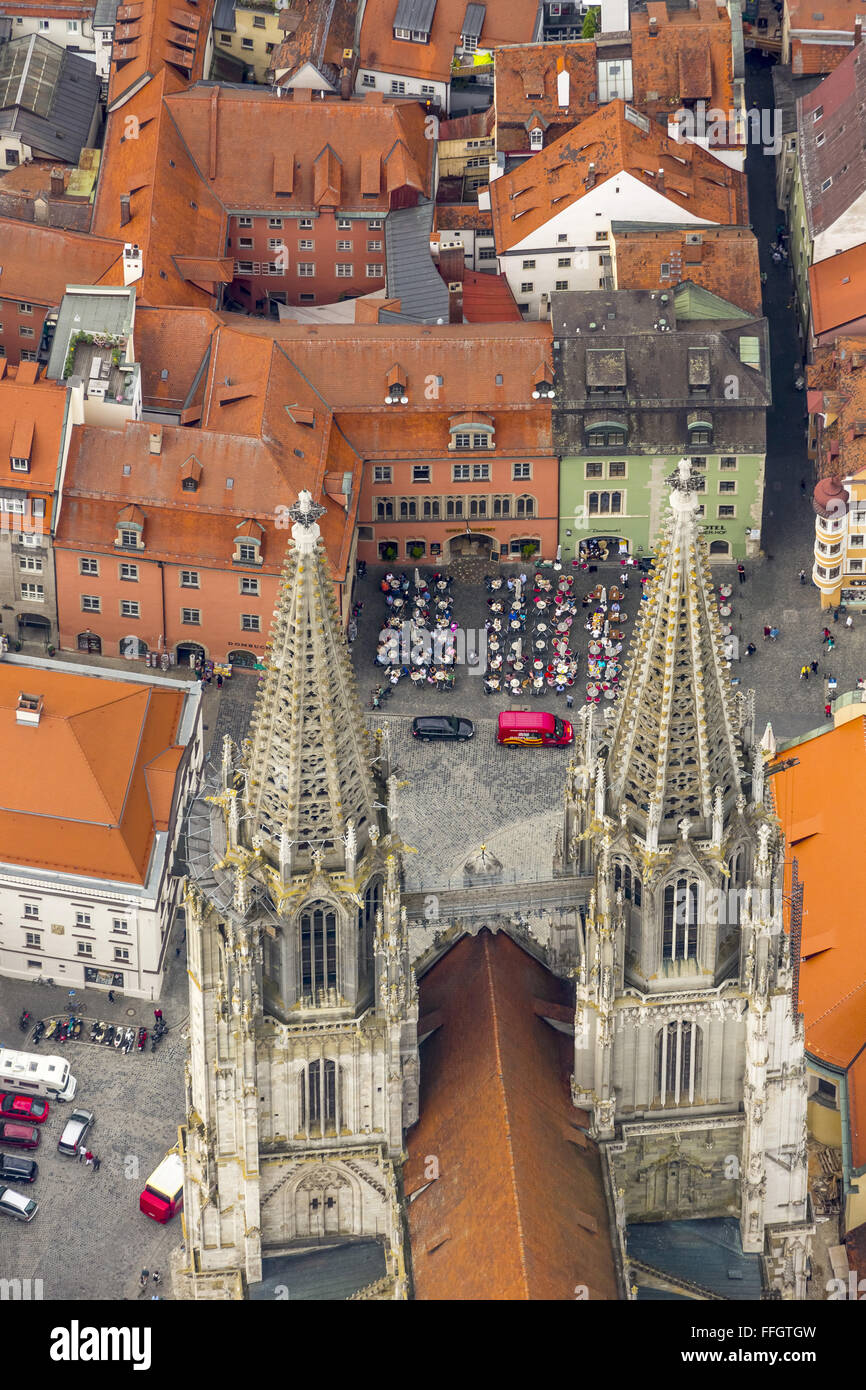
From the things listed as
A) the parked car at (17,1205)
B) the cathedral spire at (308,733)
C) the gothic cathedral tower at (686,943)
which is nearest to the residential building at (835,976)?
the gothic cathedral tower at (686,943)

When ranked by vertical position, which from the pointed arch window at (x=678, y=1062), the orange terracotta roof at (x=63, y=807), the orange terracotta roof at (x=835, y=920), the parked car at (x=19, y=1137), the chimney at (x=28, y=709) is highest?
the chimney at (x=28, y=709)

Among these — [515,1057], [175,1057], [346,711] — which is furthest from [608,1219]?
[175,1057]

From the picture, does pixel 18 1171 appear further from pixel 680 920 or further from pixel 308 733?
pixel 308 733

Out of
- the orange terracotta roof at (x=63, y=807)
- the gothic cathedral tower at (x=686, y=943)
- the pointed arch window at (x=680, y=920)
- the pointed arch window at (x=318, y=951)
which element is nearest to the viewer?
the gothic cathedral tower at (x=686, y=943)

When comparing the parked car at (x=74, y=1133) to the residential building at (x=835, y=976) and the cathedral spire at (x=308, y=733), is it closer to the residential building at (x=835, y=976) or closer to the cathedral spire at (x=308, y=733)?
the residential building at (x=835, y=976)

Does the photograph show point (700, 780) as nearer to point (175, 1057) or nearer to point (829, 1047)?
point (829, 1047)

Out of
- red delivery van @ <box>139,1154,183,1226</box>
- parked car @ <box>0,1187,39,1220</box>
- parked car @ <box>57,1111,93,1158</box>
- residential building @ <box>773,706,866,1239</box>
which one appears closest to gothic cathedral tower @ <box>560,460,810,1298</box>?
residential building @ <box>773,706,866,1239</box>

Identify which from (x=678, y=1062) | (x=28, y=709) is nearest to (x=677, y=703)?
(x=678, y=1062)
